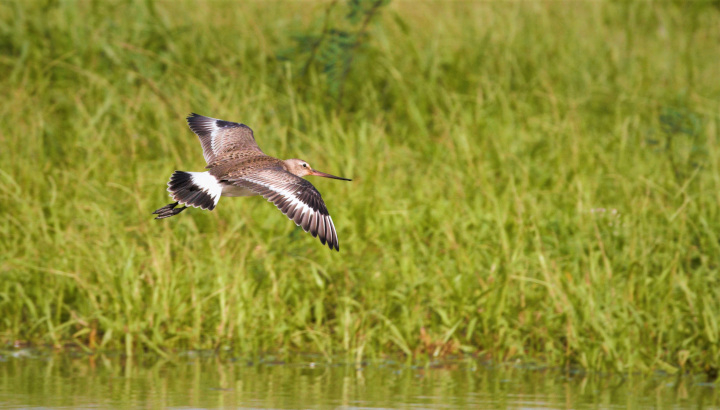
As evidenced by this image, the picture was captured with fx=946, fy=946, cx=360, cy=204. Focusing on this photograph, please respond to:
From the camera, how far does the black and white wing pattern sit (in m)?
4.21

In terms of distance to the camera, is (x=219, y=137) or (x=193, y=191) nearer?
(x=193, y=191)

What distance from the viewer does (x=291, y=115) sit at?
785cm

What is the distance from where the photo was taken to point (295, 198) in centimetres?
444

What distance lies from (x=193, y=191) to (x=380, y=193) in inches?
91.4

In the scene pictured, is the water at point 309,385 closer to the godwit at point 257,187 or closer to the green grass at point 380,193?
the green grass at point 380,193

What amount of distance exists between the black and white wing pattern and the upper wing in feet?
2.63

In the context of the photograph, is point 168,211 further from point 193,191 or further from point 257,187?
point 257,187

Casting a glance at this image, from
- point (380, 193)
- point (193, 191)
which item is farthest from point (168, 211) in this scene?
point (380, 193)

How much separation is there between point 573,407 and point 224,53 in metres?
5.38

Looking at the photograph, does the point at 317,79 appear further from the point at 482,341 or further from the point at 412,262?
the point at 482,341

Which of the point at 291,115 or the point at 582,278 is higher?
the point at 291,115

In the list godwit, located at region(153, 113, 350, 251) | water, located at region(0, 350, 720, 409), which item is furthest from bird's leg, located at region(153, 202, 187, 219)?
water, located at region(0, 350, 720, 409)

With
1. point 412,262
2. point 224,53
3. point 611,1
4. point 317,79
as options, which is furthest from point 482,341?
point 611,1

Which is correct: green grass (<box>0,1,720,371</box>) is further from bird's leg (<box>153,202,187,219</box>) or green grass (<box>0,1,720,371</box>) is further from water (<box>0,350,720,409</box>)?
bird's leg (<box>153,202,187,219</box>)
